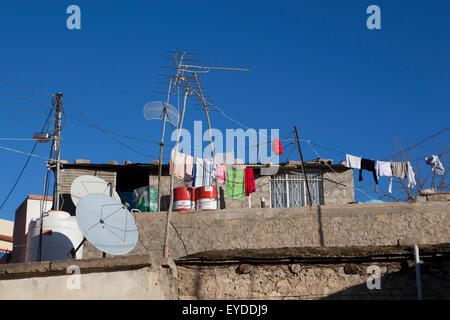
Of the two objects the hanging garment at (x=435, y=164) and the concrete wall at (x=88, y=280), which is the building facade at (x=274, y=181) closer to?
the hanging garment at (x=435, y=164)

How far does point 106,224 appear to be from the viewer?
11.8 metres

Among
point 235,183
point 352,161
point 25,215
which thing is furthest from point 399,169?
point 25,215

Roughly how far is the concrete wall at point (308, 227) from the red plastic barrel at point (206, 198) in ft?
5.17

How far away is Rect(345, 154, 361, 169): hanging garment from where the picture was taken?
1925 centimetres

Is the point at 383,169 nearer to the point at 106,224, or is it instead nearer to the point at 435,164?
the point at 435,164

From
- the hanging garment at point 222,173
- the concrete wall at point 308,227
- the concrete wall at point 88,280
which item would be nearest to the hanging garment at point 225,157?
the hanging garment at point 222,173

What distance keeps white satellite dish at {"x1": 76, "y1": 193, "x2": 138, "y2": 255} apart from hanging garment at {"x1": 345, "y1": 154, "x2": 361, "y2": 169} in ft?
29.6

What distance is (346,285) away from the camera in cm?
1061

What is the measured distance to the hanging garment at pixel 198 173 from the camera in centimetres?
1872

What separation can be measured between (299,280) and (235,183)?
28.5ft

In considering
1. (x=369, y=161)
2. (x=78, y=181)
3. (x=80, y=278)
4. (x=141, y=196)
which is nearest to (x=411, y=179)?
(x=369, y=161)

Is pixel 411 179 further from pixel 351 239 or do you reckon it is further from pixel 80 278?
pixel 80 278

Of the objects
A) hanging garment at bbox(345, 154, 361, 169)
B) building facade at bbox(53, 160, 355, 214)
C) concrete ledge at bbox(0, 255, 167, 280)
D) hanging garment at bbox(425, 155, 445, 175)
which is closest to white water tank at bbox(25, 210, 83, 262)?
building facade at bbox(53, 160, 355, 214)
